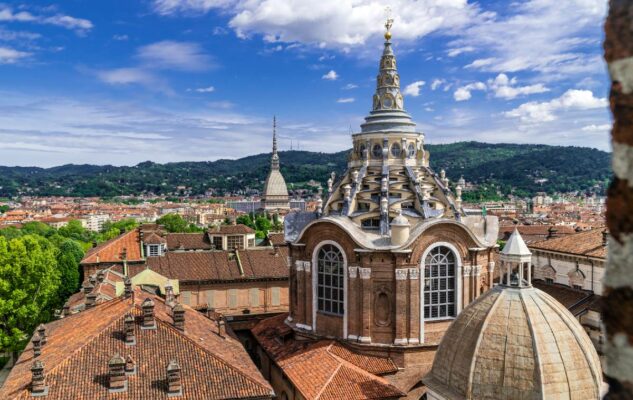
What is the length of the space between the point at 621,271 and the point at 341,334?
2922 cm

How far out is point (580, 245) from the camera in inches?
1650

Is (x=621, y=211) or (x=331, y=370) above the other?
(x=621, y=211)

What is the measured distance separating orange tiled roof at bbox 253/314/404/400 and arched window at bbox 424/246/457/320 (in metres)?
4.03

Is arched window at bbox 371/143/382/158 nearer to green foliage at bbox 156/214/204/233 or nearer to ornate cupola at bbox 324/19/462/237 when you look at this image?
ornate cupola at bbox 324/19/462/237

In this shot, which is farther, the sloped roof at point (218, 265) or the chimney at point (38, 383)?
the sloped roof at point (218, 265)

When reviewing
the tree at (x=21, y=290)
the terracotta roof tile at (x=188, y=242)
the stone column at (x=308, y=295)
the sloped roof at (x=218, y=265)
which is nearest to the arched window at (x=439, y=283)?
the stone column at (x=308, y=295)

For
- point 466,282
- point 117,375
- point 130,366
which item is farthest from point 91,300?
point 466,282

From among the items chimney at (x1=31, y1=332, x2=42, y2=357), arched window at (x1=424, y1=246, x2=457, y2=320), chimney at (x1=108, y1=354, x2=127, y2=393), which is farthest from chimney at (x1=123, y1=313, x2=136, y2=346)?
arched window at (x1=424, y1=246, x2=457, y2=320)

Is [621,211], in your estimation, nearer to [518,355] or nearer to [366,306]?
[518,355]

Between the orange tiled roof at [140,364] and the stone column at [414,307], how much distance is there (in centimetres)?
925

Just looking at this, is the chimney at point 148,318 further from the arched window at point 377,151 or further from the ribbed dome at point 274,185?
the ribbed dome at point 274,185

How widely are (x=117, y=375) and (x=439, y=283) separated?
708 inches

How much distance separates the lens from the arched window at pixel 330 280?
31.7 m

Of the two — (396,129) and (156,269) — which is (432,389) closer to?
(396,129)
